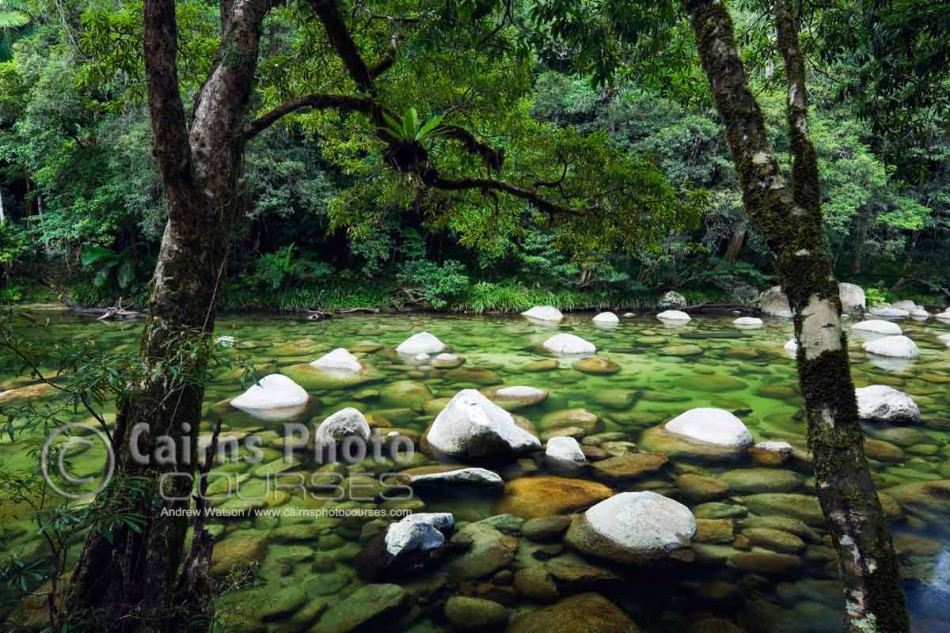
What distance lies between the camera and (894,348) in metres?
9.59

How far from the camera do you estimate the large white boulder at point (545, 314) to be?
14422 mm

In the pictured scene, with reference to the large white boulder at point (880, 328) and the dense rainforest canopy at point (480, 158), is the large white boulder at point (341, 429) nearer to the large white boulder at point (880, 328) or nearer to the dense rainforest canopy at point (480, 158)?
the dense rainforest canopy at point (480, 158)

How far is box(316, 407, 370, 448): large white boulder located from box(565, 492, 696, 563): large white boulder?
233cm

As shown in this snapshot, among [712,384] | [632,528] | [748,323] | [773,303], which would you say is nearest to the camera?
[632,528]

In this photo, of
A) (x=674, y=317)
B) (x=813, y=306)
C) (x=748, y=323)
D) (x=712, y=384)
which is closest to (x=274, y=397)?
(x=813, y=306)

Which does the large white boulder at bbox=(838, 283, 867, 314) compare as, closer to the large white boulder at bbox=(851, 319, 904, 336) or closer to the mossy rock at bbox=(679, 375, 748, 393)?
the large white boulder at bbox=(851, 319, 904, 336)

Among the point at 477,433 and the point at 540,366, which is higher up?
the point at 477,433

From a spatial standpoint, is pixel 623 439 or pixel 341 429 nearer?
pixel 341 429

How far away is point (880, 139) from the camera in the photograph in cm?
402

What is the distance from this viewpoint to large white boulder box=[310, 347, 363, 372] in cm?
781

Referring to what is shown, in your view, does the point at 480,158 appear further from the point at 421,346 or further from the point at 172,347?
the point at 421,346

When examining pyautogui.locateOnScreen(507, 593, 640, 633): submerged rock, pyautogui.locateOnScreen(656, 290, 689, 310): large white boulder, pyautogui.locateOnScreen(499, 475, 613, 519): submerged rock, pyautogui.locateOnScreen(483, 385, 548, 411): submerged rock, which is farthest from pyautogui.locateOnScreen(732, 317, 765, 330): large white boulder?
pyautogui.locateOnScreen(507, 593, 640, 633): submerged rock

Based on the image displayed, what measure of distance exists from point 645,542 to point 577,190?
270cm

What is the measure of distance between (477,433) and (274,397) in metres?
2.83
